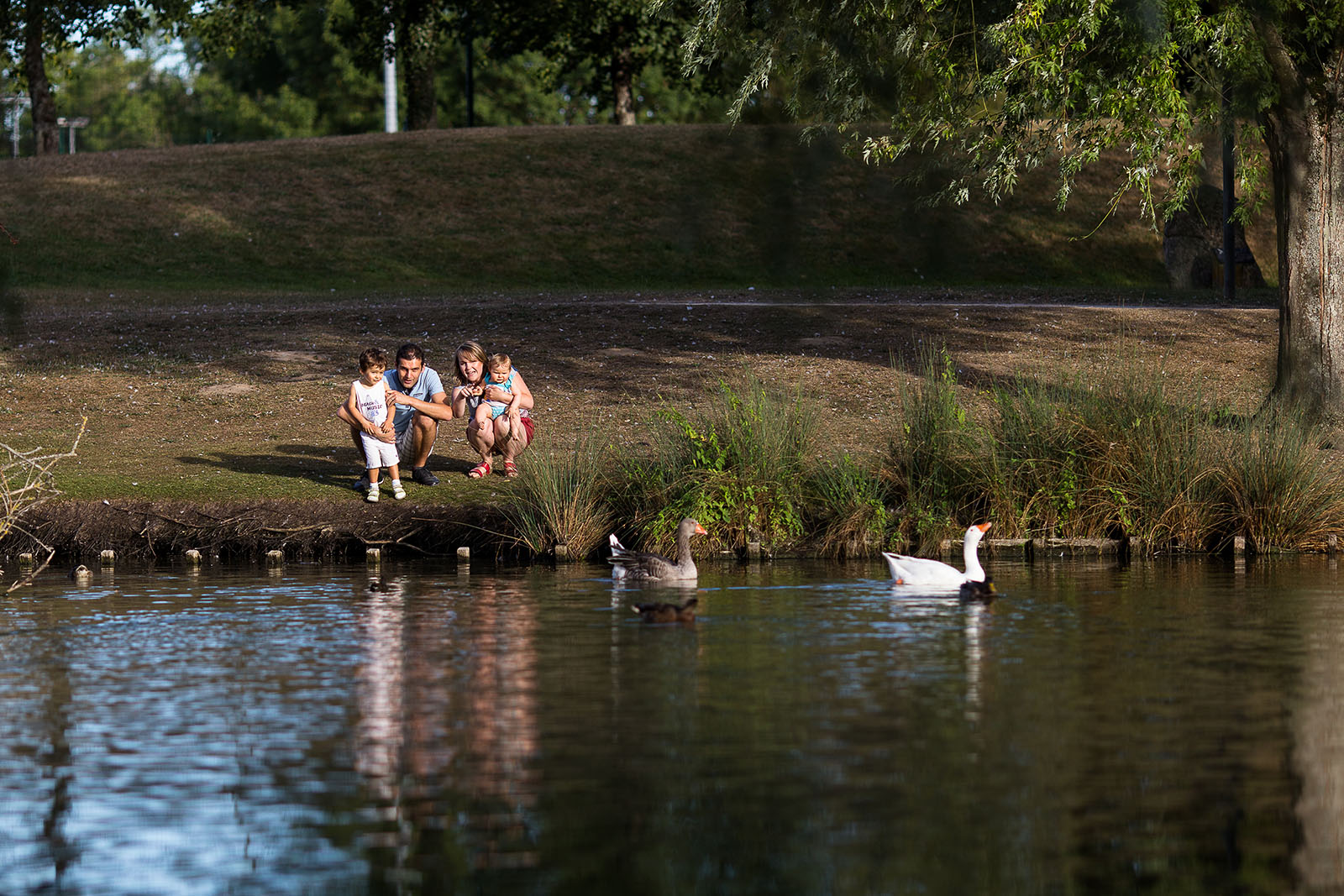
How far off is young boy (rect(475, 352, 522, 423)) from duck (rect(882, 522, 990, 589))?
619 cm

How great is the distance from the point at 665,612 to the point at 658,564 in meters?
2.04

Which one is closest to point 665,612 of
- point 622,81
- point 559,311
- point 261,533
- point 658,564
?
point 658,564

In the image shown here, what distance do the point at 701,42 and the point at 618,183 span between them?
24921 mm

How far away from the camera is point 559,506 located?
18.2 metres

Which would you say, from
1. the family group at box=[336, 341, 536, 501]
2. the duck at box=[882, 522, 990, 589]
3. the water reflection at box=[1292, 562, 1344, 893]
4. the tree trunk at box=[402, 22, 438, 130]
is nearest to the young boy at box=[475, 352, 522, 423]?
the family group at box=[336, 341, 536, 501]

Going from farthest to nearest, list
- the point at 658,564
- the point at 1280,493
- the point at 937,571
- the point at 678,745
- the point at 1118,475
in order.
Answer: the point at 1118,475, the point at 1280,493, the point at 658,564, the point at 937,571, the point at 678,745

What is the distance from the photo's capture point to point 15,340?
102ft

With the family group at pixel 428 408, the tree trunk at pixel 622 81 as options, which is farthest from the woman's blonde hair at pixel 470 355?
the tree trunk at pixel 622 81

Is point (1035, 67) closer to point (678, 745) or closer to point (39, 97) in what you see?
point (678, 745)

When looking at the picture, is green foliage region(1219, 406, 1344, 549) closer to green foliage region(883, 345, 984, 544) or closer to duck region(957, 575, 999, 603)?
green foliage region(883, 345, 984, 544)

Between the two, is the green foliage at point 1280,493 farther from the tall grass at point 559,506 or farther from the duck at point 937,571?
the tall grass at point 559,506

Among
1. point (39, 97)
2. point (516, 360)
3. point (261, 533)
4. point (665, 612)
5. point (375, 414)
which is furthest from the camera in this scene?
point (39, 97)

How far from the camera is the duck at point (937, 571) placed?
14930mm

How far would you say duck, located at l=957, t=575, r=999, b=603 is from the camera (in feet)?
47.5
